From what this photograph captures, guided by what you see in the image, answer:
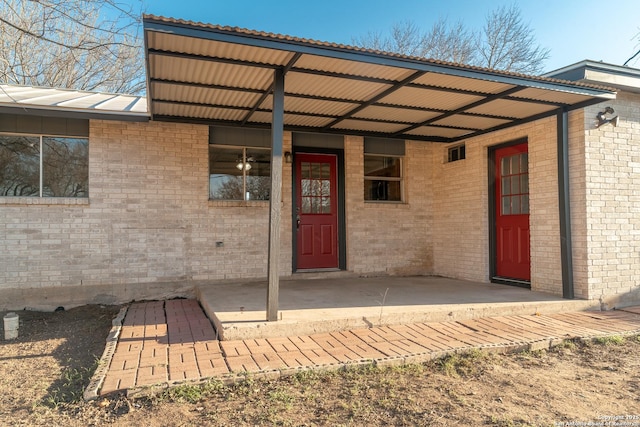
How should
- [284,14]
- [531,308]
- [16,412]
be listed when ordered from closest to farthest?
[16,412] < [531,308] < [284,14]

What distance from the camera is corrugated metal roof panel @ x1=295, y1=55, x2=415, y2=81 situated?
4.60 metres

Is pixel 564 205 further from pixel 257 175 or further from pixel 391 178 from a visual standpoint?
pixel 257 175

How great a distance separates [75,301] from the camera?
6.61 meters

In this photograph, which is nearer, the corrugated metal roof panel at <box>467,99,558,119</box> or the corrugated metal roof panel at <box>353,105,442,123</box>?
the corrugated metal roof panel at <box>467,99,558,119</box>

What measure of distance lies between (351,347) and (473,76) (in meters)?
3.38

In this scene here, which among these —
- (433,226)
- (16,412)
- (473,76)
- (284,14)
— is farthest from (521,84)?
(284,14)

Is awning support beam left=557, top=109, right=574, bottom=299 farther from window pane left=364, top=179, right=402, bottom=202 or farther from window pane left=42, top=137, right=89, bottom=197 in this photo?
window pane left=42, top=137, right=89, bottom=197

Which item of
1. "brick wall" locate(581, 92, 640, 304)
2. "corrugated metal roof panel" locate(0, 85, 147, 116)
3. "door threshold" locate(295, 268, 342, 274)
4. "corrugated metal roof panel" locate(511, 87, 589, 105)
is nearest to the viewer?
"corrugated metal roof panel" locate(511, 87, 589, 105)

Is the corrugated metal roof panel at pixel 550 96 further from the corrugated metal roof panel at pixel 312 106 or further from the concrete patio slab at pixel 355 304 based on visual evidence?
the concrete patio slab at pixel 355 304

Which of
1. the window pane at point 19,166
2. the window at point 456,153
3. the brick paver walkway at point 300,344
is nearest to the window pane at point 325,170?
the window at point 456,153

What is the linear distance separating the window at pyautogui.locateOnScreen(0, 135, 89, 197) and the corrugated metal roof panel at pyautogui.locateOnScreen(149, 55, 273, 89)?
2645 millimetres

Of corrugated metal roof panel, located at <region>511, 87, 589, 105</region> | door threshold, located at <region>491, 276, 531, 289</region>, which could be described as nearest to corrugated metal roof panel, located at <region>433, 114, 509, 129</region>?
corrugated metal roof panel, located at <region>511, 87, 589, 105</region>

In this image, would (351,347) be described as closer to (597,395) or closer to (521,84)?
(597,395)

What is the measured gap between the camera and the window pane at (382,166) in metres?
8.61
